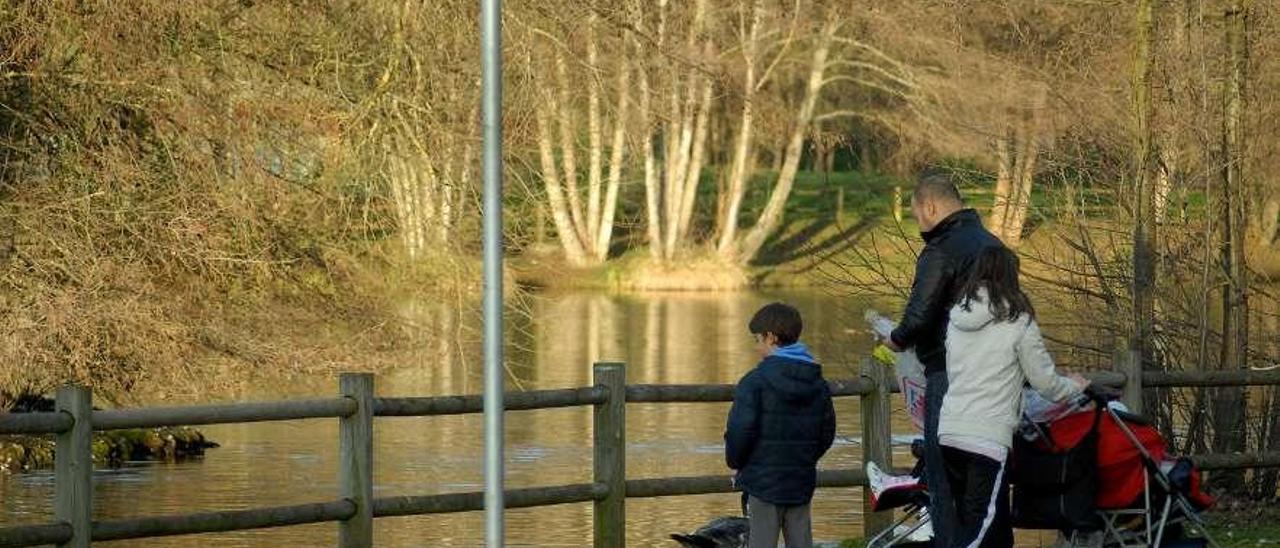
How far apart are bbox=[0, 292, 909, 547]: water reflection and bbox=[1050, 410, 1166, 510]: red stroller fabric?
14.7 ft

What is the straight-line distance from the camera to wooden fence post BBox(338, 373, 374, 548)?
10859 millimetres

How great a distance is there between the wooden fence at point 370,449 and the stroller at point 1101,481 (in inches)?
92.3

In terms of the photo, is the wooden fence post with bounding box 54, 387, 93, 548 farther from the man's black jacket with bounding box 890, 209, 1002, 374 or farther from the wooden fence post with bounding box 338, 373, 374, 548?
the man's black jacket with bounding box 890, 209, 1002, 374

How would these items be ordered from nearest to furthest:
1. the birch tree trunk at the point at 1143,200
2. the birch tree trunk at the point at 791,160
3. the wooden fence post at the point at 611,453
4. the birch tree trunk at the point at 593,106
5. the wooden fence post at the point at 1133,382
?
the wooden fence post at the point at 611,453, the wooden fence post at the point at 1133,382, the birch tree trunk at the point at 1143,200, the birch tree trunk at the point at 593,106, the birch tree trunk at the point at 791,160

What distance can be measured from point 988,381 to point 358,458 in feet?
10.5

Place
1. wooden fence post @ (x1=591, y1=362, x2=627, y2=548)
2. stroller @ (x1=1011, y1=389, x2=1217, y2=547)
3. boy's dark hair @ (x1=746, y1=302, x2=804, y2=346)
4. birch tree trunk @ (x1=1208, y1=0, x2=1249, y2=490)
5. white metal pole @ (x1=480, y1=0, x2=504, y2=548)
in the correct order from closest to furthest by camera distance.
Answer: white metal pole @ (x1=480, y1=0, x2=504, y2=548) → boy's dark hair @ (x1=746, y1=302, x2=804, y2=346) → stroller @ (x1=1011, y1=389, x2=1217, y2=547) → wooden fence post @ (x1=591, y1=362, x2=627, y2=548) → birch tree trunk @ (x1=1208, y1=0, x2=1249, y2=490)

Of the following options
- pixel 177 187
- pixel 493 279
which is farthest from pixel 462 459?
pixel 493 279

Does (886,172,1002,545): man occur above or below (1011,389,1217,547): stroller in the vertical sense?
above

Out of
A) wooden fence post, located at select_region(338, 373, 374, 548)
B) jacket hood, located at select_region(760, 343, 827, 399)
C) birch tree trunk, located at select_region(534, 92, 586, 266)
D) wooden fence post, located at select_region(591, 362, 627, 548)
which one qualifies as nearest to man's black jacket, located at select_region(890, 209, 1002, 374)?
jacket hood, located at select_region(760, 343, 827, 399)

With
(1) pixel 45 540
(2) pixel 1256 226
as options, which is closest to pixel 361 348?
(2) pixel 1256 226

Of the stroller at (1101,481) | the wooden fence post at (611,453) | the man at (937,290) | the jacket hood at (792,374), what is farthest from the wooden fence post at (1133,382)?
the jacket hood at (792,374)

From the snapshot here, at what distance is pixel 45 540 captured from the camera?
9914 mm

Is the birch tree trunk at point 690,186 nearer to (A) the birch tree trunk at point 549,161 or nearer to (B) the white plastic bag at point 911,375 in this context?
(A) the birch tree trunk at point 549,161

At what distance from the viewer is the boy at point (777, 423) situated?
935 cm
